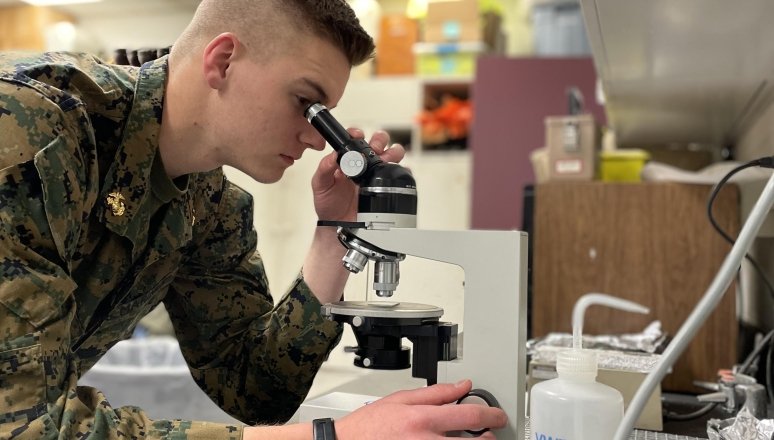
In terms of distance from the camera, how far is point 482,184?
3068 mm

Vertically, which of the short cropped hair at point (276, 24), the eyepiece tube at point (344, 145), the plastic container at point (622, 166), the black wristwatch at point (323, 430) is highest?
the short cropped hair at point (276, 24)

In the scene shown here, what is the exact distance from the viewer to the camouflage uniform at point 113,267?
61cm

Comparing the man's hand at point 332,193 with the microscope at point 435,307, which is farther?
the man's hand at point 332,193

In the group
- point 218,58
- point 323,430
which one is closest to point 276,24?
point 218,58

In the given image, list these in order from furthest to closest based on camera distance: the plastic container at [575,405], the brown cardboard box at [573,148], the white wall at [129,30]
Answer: the white wall at [129,30] → the brown cardboard box at [573,148] → the plastic container at [575,405]

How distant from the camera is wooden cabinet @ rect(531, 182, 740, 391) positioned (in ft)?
4.36

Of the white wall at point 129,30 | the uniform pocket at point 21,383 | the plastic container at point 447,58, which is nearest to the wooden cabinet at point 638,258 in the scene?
the uniform pocket at point 21,383

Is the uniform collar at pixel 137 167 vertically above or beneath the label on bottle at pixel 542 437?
above

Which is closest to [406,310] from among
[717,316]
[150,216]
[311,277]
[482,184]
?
[311,277]

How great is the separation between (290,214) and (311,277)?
252cm

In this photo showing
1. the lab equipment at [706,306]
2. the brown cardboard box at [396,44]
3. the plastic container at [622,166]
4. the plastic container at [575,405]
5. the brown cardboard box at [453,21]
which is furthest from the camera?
the brown cardboard box at [396,44]

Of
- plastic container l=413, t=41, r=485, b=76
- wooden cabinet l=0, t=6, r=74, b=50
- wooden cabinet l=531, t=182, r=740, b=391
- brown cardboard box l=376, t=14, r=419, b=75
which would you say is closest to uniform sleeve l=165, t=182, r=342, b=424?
wooden cabinet l=531, t=182, r=740, b=391

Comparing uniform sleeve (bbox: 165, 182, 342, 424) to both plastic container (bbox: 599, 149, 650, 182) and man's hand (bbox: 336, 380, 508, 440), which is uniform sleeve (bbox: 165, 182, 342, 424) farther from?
plastic container (bbox: 599, 149, 650, 182)

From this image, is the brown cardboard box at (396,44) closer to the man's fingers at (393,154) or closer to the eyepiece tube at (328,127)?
the man's fingers at (393,154)
